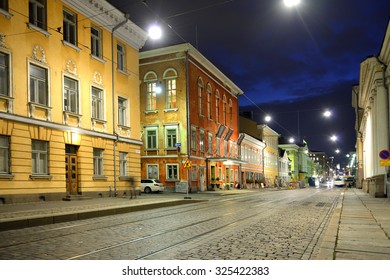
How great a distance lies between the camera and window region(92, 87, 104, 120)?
24.1 m

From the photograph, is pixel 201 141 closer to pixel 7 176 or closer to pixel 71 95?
pixel 71 95

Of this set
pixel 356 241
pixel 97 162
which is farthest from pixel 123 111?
pixel 356 241

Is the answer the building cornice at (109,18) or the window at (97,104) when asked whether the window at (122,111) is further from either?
the building cornice at (109,18)

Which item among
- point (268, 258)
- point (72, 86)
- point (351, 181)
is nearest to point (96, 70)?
point (72, 86)

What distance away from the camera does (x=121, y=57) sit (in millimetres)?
27547

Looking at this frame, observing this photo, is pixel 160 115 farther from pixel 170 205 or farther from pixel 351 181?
pixel 351 181

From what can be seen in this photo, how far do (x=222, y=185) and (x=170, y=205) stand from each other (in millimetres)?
25257

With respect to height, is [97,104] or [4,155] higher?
[97,104]

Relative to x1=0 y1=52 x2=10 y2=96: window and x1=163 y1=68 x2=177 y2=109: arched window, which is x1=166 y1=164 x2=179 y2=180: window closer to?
x1=163 y1=68 x2=177 y2=109: arched window

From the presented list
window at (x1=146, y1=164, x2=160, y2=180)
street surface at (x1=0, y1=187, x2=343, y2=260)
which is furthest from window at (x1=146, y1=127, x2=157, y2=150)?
street surface at (x1=0, y1=187, x2=343, y2=260)

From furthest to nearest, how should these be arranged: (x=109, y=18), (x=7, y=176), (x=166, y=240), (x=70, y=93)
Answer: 1. (x=109, y=18)
2. (x=70, y=93)
3. (x=7, y=176)
4. (x=166, y=240)

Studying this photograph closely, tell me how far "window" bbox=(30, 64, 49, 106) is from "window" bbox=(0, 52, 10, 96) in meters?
1.50

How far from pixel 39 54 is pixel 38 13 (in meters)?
2.18

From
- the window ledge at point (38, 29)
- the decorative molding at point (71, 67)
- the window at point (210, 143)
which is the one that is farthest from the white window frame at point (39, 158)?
the window at point (210, 143)
